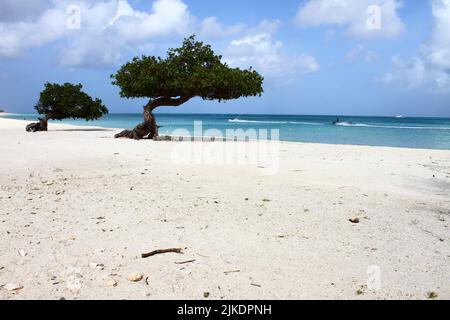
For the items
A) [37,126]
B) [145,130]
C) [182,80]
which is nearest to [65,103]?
[37,126]

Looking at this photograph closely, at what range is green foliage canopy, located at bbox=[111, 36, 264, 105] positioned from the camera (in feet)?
61.5

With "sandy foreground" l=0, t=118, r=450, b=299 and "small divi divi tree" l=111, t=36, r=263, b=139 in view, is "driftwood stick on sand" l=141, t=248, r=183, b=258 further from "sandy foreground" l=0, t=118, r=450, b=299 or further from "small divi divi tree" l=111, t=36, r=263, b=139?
"small divi divi tree" l=111, t=36, r=263, b=139

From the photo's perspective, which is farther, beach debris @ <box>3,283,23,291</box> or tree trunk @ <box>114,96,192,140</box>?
tree trunk @ <box>114,96,192,140</box>

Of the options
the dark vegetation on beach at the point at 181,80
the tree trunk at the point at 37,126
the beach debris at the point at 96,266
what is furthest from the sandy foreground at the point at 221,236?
the tree trunk at the point at 37,126

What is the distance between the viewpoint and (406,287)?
329 cm

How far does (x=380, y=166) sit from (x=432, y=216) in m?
5.12

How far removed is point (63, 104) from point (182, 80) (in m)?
10.3

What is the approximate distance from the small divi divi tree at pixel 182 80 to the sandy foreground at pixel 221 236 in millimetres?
11497

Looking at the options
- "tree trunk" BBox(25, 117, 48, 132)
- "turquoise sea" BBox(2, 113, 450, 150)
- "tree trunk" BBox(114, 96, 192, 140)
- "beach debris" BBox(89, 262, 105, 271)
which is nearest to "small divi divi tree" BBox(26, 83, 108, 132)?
"tree trunk" BBox(25, 117, 48, 132)

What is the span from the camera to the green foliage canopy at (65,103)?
25.1 metres

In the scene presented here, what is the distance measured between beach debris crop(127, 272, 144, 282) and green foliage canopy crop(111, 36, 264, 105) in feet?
51.1

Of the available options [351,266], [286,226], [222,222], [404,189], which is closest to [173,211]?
[222,222]

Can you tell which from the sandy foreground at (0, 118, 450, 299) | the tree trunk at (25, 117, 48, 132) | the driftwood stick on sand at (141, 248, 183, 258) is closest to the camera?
the sandy foreground at (0, 118, 450, 299)

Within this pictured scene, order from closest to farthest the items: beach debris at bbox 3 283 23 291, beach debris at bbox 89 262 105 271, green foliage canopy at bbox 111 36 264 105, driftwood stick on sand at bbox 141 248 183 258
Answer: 1. beach debris at bbox 3 283 23 291
2. beach debris at bbox 89 262 105 271
3. driftwood stick on sand at bbox 141 248 183 258
4. green foliage canopy at bbox 111 36 264 105
